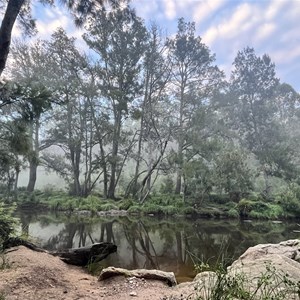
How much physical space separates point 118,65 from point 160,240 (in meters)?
14.4

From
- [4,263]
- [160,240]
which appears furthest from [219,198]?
[4,263]

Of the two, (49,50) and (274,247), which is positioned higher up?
(49,50)

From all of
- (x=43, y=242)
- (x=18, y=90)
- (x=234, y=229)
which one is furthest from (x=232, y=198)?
(x=18, y=90)

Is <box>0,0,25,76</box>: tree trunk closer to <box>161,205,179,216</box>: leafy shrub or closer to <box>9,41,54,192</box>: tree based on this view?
<box>9,41,54,192</box>: tree

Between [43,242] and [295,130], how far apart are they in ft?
100

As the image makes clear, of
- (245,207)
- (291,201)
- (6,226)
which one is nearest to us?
(6,226)

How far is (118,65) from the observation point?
20.5 metres

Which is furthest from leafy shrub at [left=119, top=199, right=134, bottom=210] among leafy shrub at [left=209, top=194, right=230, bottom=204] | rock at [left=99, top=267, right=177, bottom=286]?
rock at [left=99, top=267, right=177, bottom=286]

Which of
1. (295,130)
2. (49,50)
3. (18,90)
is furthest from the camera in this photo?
(295,130)

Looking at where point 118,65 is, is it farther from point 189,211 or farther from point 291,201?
point 291,201

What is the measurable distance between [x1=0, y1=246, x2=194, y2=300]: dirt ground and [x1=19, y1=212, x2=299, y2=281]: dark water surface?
Result: 1828mm

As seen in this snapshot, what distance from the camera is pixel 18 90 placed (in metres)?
5.23

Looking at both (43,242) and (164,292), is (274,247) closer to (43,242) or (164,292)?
(164,292)

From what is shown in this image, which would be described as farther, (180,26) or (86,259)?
(180,26)
